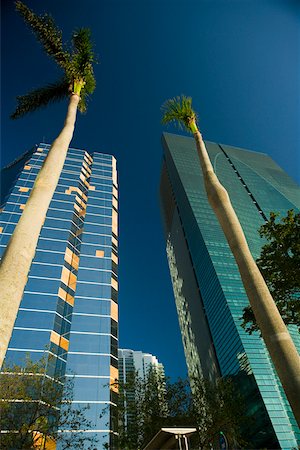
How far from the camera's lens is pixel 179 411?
2453 centimetres

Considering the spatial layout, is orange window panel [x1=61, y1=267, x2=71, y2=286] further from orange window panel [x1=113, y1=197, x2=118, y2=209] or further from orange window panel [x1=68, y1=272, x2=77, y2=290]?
orange window panel [x1=113, y1=197, x2=118, y2=209]

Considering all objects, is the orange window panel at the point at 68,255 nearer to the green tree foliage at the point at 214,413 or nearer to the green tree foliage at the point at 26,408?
the green tree foliage at the point at 26,408

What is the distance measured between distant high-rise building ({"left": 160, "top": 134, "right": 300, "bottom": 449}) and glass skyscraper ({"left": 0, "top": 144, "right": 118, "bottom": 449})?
1641 cm

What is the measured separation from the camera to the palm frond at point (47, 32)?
40.0 feet

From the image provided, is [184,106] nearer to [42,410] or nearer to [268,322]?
[268,322]

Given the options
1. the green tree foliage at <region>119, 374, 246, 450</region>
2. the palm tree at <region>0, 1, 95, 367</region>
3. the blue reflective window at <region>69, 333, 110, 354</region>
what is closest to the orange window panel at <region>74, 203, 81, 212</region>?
the blue reflective window at <region>69, 333, 110, 354</region>

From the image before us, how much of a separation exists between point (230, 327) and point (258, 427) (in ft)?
66.3

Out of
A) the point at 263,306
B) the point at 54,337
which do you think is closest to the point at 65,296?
the point at 54,337

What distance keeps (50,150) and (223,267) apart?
85.4 meters

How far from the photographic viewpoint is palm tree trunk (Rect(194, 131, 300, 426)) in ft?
16.8

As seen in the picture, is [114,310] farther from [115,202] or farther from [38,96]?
[38,96]

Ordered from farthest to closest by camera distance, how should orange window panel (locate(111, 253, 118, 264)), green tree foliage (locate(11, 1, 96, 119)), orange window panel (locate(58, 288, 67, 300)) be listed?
orange window panel (locate(111, 253, 118, 264))
orange window panel (locate(58, 288, 67, 300))
green tree foliage (locate(11, 1, 96, 119))

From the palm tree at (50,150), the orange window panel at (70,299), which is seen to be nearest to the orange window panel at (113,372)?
the orange window panel at (70,299)

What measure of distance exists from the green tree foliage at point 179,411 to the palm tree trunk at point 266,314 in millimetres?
19280
